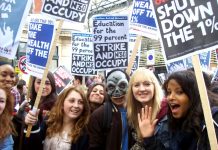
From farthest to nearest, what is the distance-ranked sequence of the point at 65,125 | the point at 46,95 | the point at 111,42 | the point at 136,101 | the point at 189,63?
the point at 189,63 → the point at 111,42 → the point at 46,95 → the point at 65,125 → the point at 136,101

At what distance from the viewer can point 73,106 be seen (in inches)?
160

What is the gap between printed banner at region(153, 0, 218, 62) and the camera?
3.11m

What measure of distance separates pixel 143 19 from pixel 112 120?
3022 mm

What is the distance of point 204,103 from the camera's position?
2883 mm

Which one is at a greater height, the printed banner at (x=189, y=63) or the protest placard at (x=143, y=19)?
the protest placard at (x=143, y=19)

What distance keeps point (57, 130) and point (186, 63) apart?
4.53m

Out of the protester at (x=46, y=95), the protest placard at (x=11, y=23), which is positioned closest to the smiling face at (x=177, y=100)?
the protester at (x=46, y=95)

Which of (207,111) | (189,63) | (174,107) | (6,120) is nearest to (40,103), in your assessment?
(6,120)

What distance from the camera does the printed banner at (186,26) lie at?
10.2ft

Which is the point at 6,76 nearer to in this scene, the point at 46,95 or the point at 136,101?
the point at 46,95

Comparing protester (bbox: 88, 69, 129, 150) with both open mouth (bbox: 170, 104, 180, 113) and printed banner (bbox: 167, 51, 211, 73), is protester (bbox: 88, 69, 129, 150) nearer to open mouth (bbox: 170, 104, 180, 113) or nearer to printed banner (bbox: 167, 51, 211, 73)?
open mouth (bbox: 170, 104, 180, 113)

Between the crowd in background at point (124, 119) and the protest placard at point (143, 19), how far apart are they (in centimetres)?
224

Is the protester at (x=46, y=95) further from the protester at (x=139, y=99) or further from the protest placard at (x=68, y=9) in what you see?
the protester at (x=139, y=99)

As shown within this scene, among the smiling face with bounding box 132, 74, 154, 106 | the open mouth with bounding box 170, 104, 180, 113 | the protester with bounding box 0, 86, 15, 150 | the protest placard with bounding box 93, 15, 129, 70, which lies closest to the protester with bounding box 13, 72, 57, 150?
the protester with bounding box 0, 86, 15, 150
